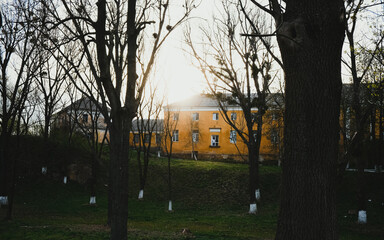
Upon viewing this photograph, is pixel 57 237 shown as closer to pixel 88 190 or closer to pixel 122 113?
pixel 122 113

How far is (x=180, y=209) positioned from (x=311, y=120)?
19413mm

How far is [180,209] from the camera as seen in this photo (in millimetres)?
21844

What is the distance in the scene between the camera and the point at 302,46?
3680 mm

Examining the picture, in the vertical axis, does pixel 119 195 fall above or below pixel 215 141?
below

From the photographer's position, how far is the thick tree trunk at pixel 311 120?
3541mm

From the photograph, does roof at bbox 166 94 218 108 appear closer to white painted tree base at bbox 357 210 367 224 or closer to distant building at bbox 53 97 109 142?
distant building at bbox 53 97 109 142

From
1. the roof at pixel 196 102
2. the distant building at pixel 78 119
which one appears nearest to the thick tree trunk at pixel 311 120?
the distant building at pixel 78 119

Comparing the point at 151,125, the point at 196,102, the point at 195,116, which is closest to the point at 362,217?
the point at 195,116

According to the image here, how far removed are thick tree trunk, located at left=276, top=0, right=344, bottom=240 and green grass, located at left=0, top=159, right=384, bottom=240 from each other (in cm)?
698

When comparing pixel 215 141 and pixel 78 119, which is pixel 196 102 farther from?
pixel 78 119

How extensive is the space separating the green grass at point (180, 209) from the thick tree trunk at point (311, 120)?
22.9ft

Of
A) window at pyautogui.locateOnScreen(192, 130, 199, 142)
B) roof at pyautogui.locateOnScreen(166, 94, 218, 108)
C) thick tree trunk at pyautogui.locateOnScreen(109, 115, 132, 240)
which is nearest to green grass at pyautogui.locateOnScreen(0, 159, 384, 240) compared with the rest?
thick tree trunk at pyautogui.locateOnScreen(109, 115, 132, 240)

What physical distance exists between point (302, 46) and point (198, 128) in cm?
4269

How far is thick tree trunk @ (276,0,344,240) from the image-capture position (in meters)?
3.54
